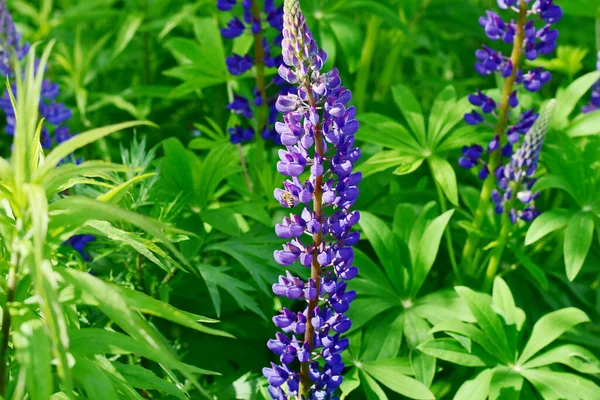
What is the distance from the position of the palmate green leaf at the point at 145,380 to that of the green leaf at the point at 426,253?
117 cm

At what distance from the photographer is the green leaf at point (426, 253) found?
310 cm

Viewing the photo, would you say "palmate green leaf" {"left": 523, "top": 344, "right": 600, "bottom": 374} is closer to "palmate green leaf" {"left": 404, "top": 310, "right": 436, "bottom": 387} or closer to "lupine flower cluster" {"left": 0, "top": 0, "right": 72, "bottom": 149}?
"palmate green leaf" {"left": 404, "top": 310, "right": 436, "bottom": 387}

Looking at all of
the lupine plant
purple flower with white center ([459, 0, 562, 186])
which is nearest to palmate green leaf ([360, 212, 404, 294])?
the lupine plant

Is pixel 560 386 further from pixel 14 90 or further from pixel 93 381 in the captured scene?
pixel 14 90

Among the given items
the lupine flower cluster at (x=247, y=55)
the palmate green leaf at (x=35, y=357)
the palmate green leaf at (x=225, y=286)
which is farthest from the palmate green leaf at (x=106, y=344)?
the lupine flower cluster at (x=247, y=55)

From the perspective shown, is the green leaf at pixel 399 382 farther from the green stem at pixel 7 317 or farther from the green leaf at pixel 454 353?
the green stem at pixel 7 317

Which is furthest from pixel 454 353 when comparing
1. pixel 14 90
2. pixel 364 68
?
pixel 14 90

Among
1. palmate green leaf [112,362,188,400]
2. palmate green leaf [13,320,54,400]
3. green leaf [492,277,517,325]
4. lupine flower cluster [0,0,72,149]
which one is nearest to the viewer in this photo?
palmate green leaf [13,320,54,400]

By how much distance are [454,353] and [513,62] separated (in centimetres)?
125

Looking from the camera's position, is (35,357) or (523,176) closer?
(35,357)

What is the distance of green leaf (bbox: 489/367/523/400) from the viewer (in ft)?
8.93

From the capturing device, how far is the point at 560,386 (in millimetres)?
2809

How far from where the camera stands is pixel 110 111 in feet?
15.9

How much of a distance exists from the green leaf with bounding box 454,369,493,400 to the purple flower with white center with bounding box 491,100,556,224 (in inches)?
27.7
